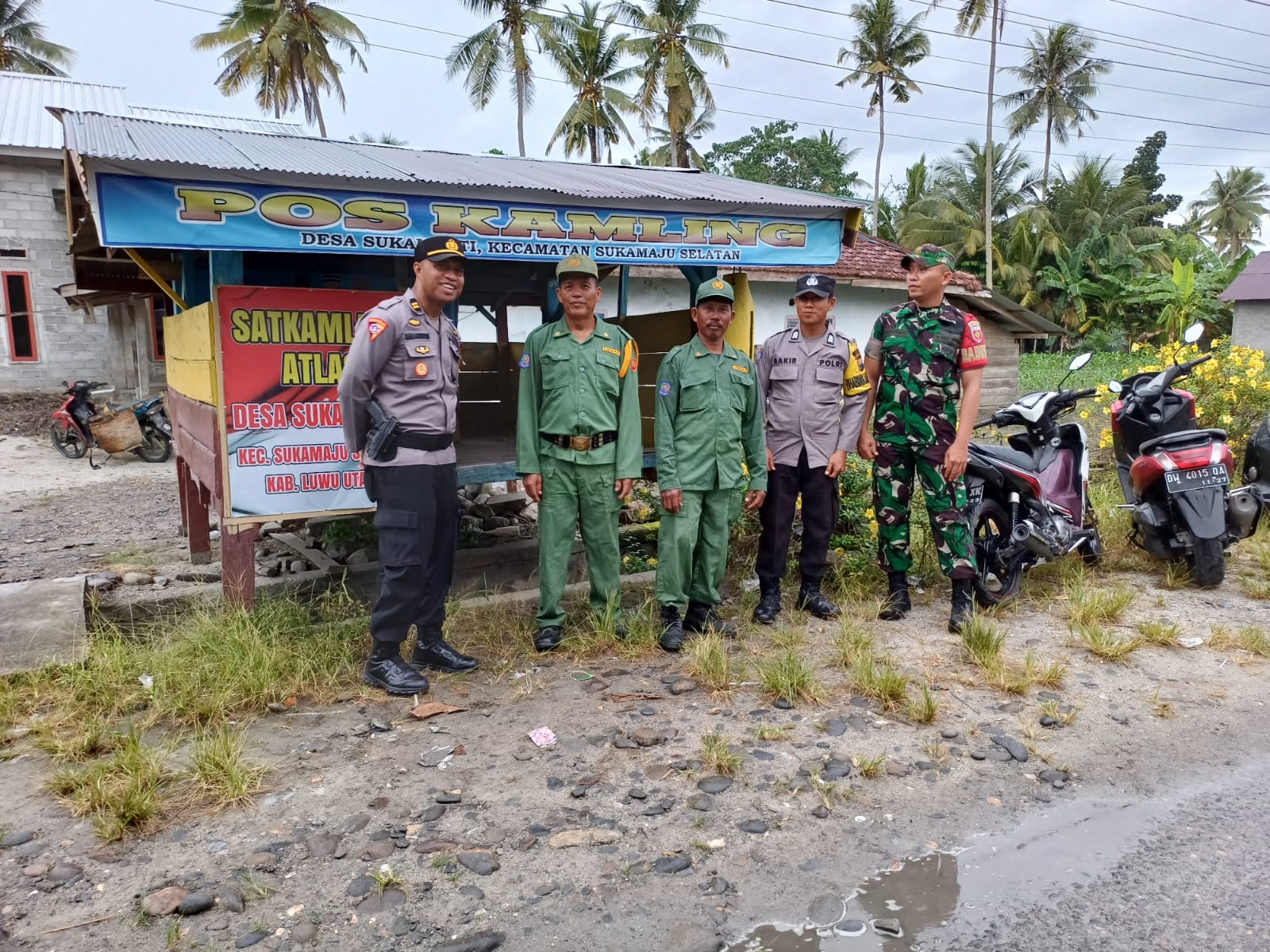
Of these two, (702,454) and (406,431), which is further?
(702,454)

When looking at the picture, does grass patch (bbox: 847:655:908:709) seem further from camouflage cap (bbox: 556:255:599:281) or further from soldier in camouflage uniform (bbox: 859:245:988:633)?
camouflage cap (bbox: 556:255:599:281)

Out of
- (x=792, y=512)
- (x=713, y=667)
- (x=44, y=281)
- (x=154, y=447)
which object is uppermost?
(x=44, y=281)

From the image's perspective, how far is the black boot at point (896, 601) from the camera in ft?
15.2

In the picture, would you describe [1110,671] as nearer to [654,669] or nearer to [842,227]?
[654,669]

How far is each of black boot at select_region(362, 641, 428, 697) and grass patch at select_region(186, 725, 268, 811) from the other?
2.26 feet

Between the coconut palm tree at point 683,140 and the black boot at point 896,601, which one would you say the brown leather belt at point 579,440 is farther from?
the coconut palm tree at point 683,140

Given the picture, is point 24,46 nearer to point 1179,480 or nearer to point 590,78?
point 590,78

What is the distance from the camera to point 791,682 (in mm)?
3641

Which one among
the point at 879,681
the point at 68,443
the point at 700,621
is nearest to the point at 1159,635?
the point at 879,681

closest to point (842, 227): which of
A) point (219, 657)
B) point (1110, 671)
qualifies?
point (1110, 671)

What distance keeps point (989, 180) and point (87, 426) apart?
85.5 feet

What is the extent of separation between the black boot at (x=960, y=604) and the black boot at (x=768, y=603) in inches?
35.2

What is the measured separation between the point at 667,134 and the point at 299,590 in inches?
1078

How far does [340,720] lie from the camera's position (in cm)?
348
